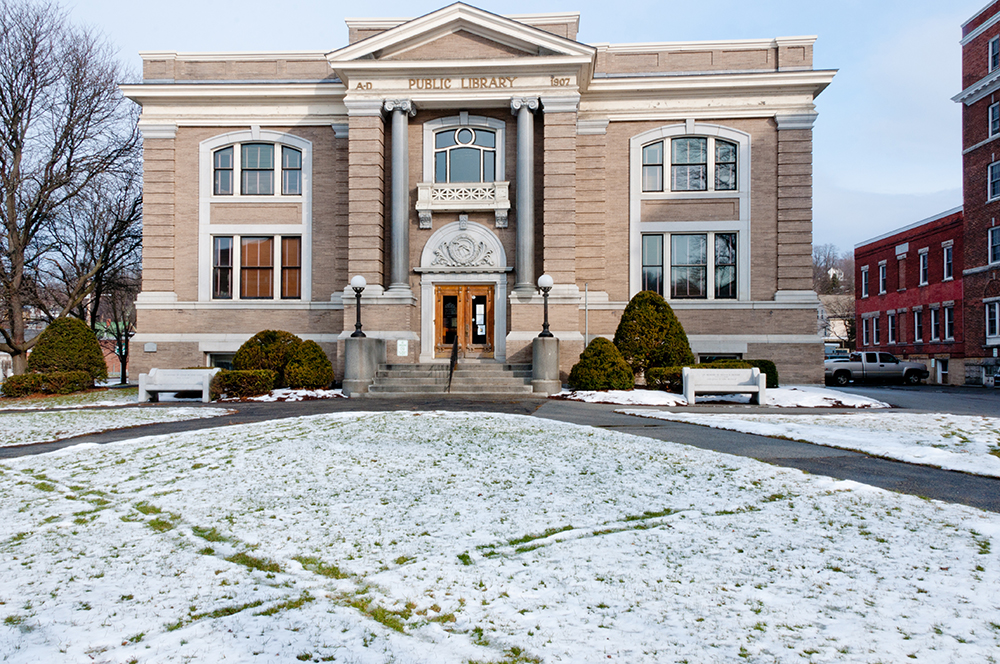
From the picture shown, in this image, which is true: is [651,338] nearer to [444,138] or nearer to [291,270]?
[444,138]

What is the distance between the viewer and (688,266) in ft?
74.6

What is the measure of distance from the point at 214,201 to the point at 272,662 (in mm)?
22643

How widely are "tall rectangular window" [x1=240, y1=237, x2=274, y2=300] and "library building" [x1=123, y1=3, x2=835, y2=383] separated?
77 millimetres

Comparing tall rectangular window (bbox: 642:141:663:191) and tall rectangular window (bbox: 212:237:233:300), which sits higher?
tall rectangular window (bbox: 642:141:663:191)

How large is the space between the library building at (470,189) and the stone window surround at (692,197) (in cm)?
7

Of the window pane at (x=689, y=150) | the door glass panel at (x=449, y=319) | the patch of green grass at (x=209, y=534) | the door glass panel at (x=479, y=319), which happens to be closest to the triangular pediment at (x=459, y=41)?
the window pane at (x=689, y=150)

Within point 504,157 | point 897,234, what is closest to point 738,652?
point 504,157

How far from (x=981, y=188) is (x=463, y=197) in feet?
91.4

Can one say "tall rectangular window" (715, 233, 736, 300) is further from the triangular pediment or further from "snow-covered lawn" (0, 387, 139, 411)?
"snow-covered lawn" (0, 387, 139, 411)

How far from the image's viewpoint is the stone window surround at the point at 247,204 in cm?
2289

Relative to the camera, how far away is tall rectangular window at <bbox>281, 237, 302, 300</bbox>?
2309 centimetres

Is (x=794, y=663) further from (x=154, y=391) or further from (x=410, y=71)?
(x=410, y=71)

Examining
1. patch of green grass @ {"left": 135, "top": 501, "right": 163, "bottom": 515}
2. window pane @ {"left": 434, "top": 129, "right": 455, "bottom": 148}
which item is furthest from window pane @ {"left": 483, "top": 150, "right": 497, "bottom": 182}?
patch of green grass @ {"left": 135, "top": 501, "right": 163, "bottom": 515}

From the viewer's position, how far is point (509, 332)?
69.6ft
